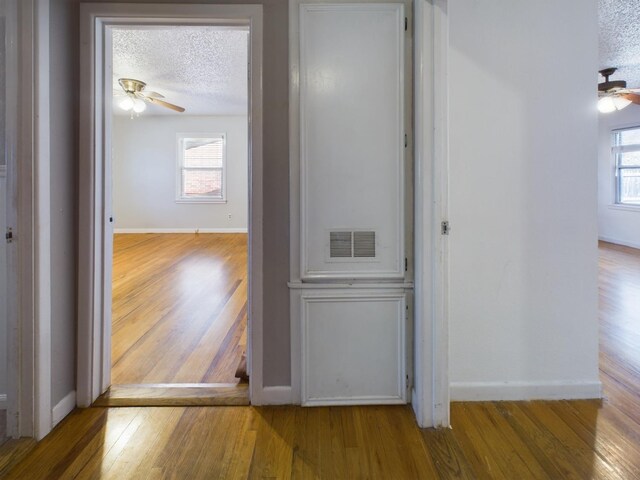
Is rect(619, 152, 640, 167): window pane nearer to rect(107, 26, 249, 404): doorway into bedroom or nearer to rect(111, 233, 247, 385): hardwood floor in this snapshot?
rect(107, 26, 249, 404): doorway into bedroom

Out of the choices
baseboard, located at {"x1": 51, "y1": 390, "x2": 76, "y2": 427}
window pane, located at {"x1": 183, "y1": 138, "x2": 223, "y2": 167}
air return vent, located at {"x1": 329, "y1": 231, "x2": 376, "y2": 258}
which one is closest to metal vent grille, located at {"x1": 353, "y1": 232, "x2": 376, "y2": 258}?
air return vent, located at {"x1": 329, "y1": 231, "x2": 376, "y2": 258}

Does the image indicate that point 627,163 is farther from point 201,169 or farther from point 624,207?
point 201,169

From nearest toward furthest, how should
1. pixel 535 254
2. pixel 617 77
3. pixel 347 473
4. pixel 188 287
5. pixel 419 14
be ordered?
pixel 347 473 < pixel 419 14 < pixel 535 254 < pixel 188 287 < pixel 617 77

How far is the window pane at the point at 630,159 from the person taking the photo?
668 cm

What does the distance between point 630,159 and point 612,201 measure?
791mm

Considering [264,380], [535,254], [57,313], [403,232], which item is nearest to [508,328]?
[535,254]

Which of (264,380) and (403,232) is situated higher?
(403,232)

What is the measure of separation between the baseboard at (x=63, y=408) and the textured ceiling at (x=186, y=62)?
2.46m

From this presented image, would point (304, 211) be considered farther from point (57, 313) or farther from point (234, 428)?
point (57, 313)

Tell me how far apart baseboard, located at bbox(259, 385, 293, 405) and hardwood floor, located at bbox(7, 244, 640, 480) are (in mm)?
44

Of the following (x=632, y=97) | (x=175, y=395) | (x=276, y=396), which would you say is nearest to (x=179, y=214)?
(x=175, y=395)

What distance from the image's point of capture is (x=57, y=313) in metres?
1.85

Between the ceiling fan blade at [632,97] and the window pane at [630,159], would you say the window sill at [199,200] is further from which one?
the window pane at [630,159]

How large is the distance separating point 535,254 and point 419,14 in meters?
1.29
